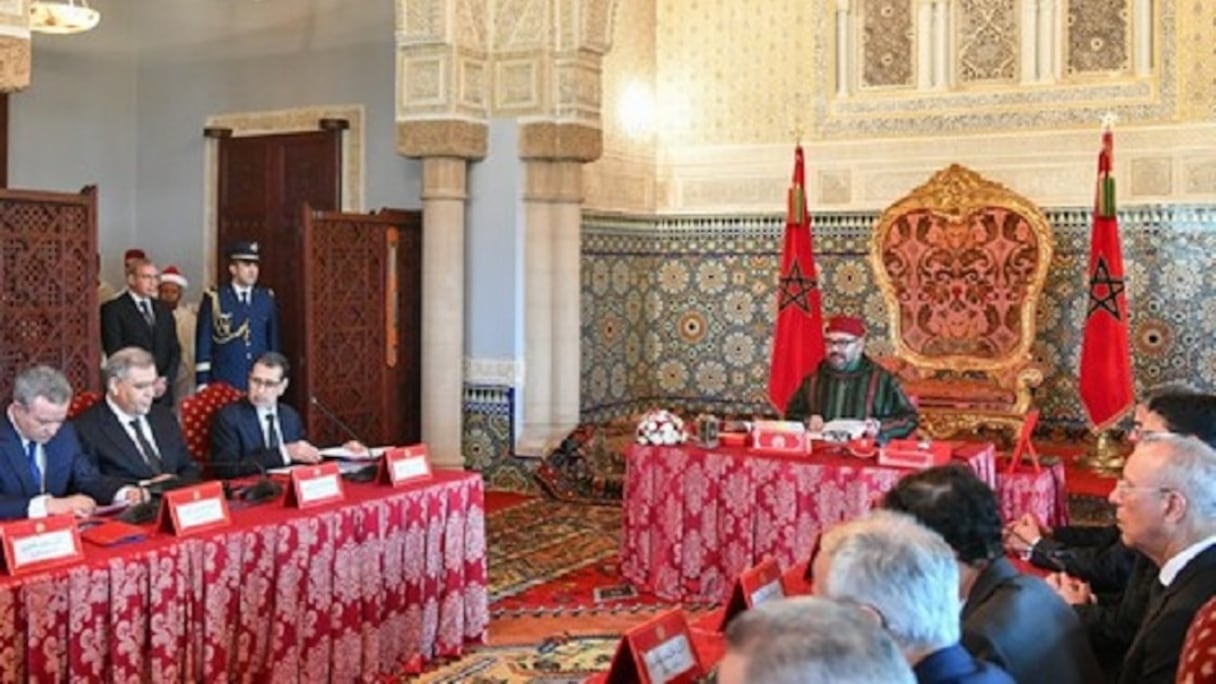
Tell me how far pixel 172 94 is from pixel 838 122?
5564mm

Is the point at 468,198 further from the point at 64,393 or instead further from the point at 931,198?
the point at 64,393

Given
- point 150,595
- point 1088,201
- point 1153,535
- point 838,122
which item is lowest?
point 150,595

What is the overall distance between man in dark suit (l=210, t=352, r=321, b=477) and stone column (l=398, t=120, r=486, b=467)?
3.68m

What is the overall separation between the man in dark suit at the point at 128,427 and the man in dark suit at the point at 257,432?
381 millimetres

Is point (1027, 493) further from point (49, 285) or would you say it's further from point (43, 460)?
point (49, 285)

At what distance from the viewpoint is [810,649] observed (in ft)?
5.37

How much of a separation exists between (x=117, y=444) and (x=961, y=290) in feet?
20.0

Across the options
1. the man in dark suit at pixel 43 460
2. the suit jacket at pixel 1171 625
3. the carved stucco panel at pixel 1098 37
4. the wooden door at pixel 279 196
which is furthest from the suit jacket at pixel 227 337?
the suit jacket at pixel 1171 625

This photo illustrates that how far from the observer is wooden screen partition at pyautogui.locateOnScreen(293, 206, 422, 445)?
28.6 ft

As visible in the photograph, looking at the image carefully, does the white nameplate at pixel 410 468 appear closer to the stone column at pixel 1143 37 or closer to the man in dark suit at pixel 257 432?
the man in dark suit at pixel 257 432

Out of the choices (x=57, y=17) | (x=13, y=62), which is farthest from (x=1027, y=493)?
(x=57, y=17)

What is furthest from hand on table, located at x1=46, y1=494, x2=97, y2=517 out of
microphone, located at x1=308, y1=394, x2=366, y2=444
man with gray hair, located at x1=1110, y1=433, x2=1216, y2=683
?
microphone, located at x1=308, y1=394, x2=366, y2=444

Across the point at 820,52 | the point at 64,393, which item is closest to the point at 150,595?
the point at 64,393

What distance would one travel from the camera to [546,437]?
9.39 m
